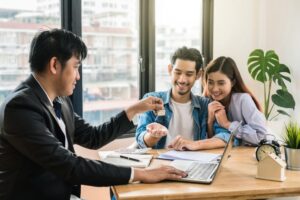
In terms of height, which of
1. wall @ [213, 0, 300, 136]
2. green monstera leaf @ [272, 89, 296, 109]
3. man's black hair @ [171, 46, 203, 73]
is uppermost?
wall @ [213, 0, 300, 136]

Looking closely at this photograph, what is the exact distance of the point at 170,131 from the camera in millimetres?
2379

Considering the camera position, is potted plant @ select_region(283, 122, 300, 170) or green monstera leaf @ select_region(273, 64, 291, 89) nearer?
potted plant @ select_region(283, 122, 300, 170)

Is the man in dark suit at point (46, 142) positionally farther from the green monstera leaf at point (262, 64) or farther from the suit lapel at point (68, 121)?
the green monstera leaf at point (262, 64)

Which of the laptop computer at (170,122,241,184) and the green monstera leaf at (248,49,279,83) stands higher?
the green monstera leaf at (248,49,279,83)

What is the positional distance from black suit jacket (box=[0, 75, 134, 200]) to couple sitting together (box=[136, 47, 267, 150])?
72cm

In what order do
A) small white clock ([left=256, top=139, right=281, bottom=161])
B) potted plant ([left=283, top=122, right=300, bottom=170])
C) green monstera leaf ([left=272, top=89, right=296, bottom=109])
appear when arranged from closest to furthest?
potted plant ([left=283, top=122, right=300, bottom=170]), small white clock ([left=256, top=139, right=281, bottom=161]), green monstera leaf ([left=272, top=89, right=296, bottom=109])

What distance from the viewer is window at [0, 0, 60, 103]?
2.73m

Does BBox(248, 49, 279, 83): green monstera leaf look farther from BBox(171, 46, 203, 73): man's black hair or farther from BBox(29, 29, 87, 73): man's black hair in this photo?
BBox(29, 29, 87, 73): man's black hair

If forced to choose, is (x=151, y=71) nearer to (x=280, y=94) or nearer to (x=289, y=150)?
(x=280, y=94)

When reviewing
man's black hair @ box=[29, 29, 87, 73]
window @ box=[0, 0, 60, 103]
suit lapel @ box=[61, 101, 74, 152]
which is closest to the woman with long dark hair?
suit lapel @ box=[61, 101, 74, 152]

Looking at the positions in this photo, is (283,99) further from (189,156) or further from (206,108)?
(189,156)

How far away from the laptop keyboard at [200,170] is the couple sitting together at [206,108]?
1.49 ft

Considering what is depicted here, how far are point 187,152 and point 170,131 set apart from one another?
41cm

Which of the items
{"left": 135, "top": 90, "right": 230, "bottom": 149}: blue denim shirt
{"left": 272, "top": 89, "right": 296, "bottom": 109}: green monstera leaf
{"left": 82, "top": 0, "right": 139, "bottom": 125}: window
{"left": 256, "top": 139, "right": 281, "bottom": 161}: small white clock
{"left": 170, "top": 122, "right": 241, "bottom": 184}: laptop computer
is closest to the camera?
{"left": 170, "top": 122, "right": 241, "bottom": 184}: laptop computer
